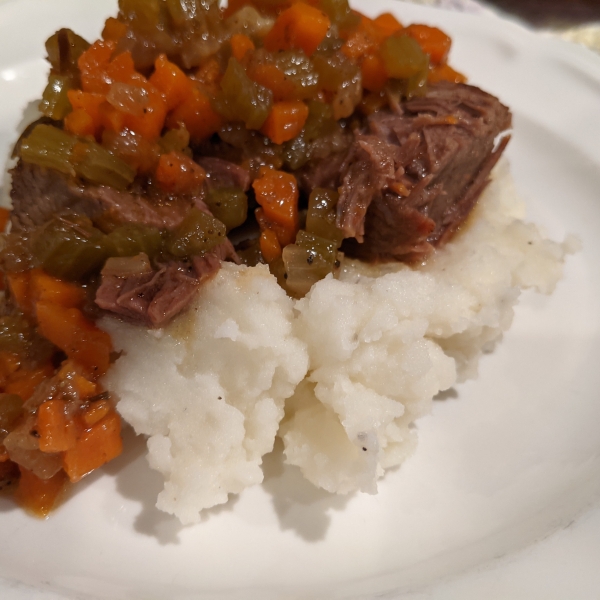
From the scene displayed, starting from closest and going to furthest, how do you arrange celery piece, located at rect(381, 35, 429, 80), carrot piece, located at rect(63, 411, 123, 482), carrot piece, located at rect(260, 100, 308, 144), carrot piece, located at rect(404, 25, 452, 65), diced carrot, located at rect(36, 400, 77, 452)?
diced carrot, located at rect(36, 400, 77, 452), carrot piece, located at rect(63, 411, 123, 482), carrot piece, located at rect(260, 100, 308, 144), celery piece, located at rect(381, 35, 429, 80), carrot piece, located at rect(404, 25, 452, 65)

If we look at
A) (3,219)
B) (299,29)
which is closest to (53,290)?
(3,219)

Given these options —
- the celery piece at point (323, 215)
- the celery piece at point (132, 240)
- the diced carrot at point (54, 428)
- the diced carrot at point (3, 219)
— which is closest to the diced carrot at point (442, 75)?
the celery piece at point (323, 215)

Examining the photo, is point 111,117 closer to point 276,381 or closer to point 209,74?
point 209,74

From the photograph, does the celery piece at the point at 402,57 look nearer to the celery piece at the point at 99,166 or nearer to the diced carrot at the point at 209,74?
the diced carrot at the point at 209,74

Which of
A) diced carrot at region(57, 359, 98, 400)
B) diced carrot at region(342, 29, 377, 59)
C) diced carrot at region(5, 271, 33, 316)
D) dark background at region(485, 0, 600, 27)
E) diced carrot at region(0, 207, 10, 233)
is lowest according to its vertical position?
diced carrot at region(0, 207, 10, 233)

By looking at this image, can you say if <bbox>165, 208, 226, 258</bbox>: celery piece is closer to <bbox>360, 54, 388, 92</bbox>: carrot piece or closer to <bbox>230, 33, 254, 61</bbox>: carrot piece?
<bbox>230, 33, 254, 61</bbox>: carrot piece

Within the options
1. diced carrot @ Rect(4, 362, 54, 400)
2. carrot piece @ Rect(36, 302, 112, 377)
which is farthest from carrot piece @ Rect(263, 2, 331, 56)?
diced carrot @ Rect(4, 362, 54, 400)
